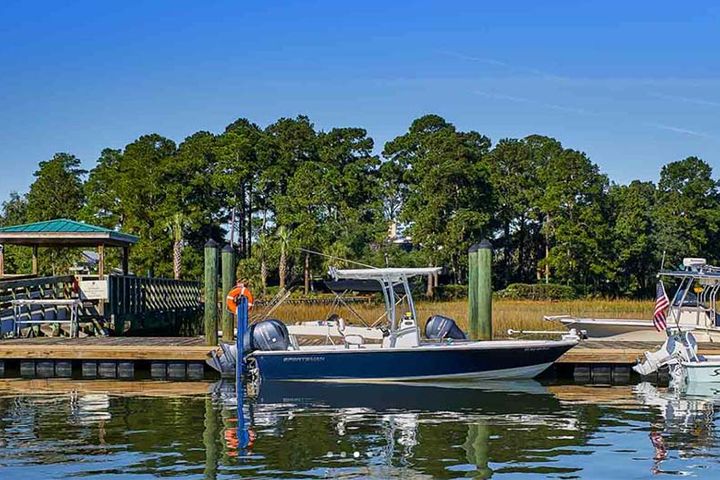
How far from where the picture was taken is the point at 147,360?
840 inches

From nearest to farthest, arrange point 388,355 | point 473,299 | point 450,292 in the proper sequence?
point 388,355
point 473,299
point 450,292

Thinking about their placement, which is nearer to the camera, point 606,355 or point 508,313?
point 606,355

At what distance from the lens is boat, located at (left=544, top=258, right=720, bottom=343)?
895 inches

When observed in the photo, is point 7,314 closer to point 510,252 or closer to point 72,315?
point 72,315

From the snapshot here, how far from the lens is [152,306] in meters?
32.1

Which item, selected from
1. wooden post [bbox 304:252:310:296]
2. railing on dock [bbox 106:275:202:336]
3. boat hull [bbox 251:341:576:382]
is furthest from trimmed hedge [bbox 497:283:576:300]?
boat hull [bbox 251:341:576:382]

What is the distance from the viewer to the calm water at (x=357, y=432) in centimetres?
1217

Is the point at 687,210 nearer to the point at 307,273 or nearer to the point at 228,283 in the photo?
the point at 307,273

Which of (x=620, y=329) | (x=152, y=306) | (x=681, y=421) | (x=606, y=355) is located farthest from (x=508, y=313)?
→ (x=681, y=421)

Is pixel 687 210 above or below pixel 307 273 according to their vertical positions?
above

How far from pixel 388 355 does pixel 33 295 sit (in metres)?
11.5

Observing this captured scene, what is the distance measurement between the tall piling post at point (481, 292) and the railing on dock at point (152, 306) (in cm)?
1069

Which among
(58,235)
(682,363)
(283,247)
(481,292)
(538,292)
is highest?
(283,247)

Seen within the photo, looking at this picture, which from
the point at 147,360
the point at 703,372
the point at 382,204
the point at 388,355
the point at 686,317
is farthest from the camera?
the point at 382,204
